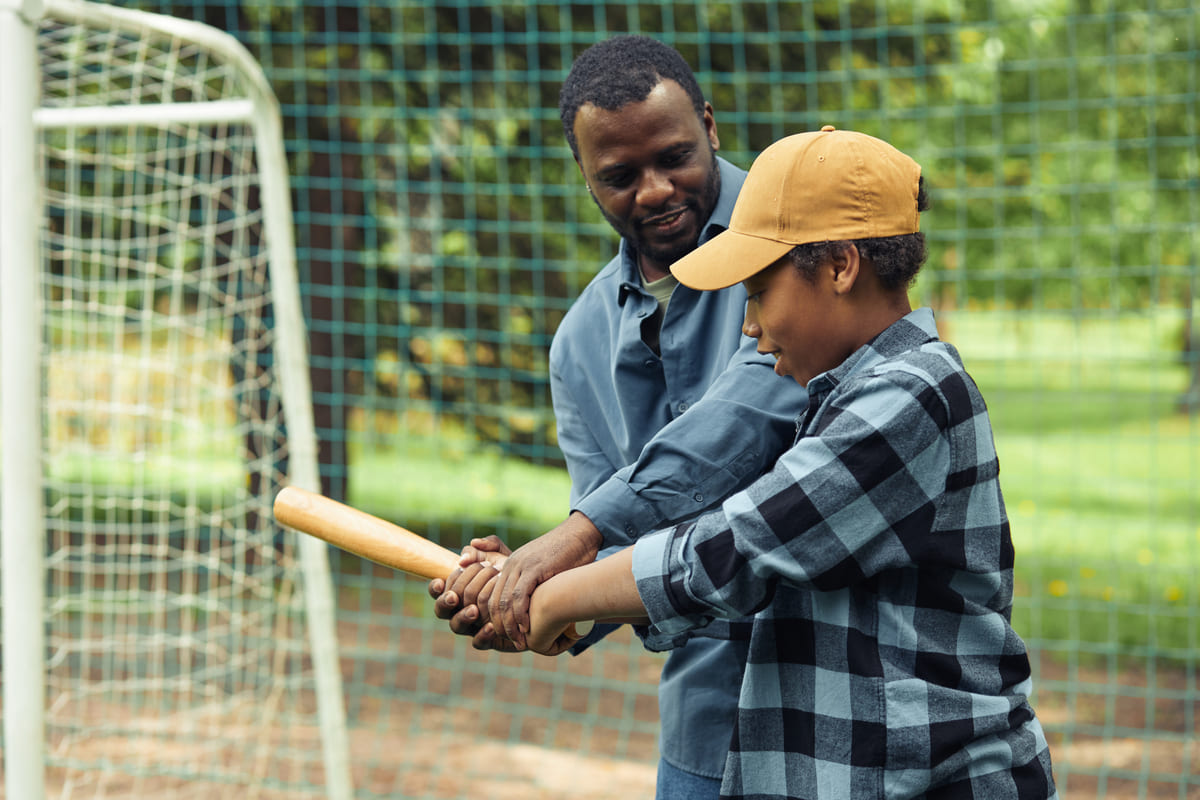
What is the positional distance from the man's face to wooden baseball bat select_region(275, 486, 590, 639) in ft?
1.84

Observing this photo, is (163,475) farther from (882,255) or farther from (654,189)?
(882,255)

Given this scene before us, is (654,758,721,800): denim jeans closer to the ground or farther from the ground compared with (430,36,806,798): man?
closer to the ground

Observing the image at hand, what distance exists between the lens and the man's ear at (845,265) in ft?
→ 4.46

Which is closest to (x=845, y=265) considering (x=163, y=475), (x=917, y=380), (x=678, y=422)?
(x=917, y=380)

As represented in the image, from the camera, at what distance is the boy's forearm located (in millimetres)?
1379

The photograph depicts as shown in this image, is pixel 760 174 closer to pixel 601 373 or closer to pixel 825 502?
pixel 825 502

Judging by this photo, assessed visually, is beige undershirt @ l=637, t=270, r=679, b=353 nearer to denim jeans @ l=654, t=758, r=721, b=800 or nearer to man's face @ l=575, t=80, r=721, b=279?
man's face @ l=575, t=80, r=721, b=279

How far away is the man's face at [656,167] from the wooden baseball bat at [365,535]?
1.84 feet

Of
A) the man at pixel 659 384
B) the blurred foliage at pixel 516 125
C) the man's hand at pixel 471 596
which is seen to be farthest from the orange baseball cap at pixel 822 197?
the blurred foliage at pixel 516 125

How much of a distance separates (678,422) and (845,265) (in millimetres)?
325

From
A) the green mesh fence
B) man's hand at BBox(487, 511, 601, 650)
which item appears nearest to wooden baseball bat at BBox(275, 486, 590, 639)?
man's hand at BBox(487, 511, 601, 650)

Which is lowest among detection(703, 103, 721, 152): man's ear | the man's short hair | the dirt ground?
the dirt ground

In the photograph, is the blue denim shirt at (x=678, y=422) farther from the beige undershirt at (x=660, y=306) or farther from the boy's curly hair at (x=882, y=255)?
the boy's curly hair at (x=882, y=255)

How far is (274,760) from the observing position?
15.5 feet
